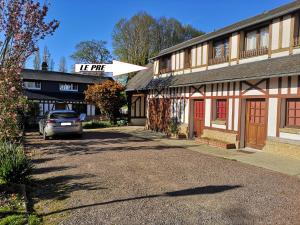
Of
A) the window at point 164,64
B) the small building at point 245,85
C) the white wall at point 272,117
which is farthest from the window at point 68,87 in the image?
the white wall at point 272,117

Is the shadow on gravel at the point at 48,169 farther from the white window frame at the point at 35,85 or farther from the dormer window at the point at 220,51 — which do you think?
the white window frame at the point at 35,85

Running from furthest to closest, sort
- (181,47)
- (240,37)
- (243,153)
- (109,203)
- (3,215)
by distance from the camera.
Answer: (181,47), (240,37), (243,153), (109,203), (3,215)

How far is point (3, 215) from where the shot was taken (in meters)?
5.08

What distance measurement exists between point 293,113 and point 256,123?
6.00 ft

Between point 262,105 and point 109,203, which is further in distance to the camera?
point 262,105

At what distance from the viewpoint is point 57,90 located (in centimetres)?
3853

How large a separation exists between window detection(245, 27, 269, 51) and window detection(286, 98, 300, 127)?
116 inches

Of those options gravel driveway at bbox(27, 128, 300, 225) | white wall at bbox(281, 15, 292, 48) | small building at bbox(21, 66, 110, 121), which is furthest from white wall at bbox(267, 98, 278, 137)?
small building at bbox(21, 66, 110, 121)

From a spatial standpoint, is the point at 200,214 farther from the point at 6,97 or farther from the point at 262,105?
the point at 262,105

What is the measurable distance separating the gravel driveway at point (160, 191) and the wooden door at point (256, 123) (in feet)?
8.72

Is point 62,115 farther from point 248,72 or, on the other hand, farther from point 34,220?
point 34,220

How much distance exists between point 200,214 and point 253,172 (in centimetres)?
395

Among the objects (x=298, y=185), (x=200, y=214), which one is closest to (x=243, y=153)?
(x=298, y=185)

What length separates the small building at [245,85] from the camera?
36.0 feet
